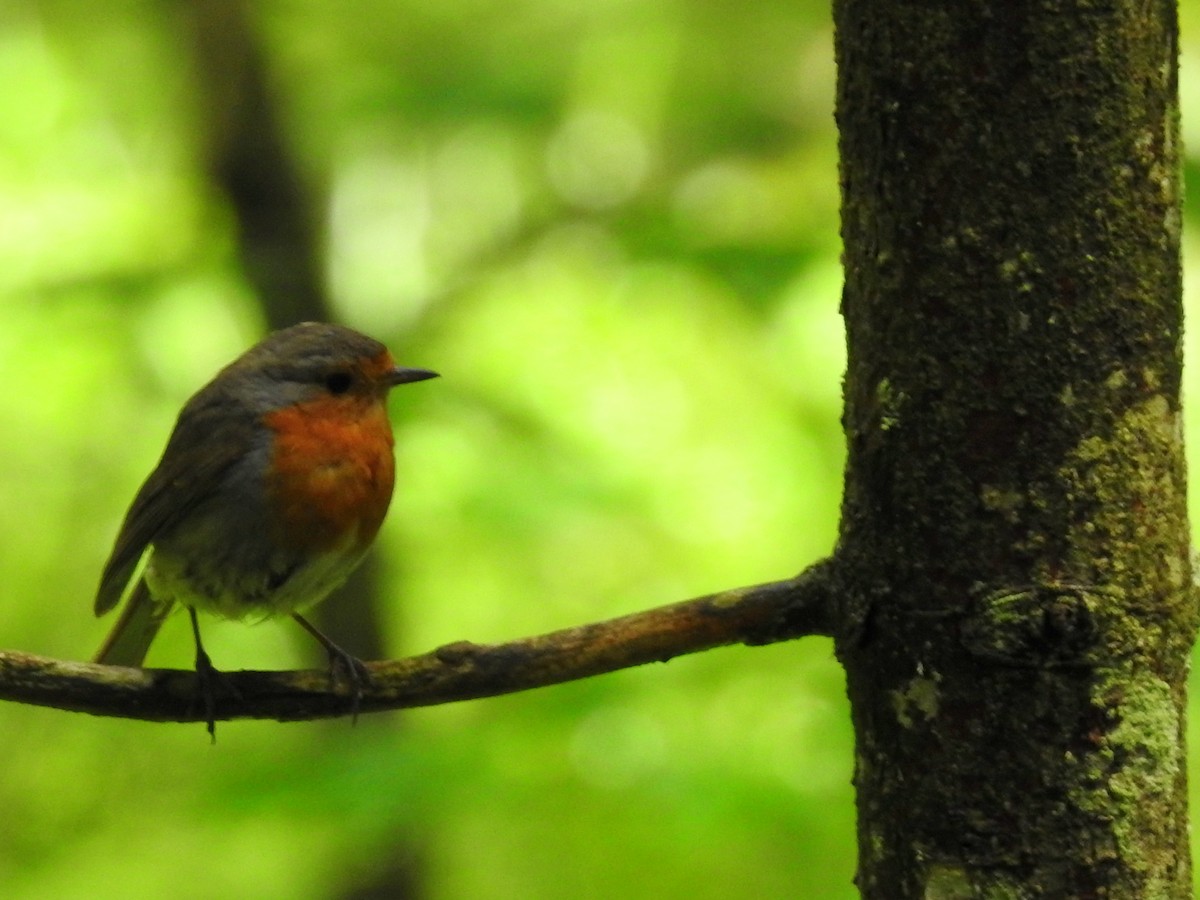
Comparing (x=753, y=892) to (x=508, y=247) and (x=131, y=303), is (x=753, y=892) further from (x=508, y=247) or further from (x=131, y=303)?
(x=131, y=303)

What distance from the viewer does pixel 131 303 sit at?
4359 mm

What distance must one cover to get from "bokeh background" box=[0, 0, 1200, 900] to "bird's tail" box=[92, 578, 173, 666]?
0.43m

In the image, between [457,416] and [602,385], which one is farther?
[602,385]

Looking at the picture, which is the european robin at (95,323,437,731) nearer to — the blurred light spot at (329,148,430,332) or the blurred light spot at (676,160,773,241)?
the blurred light spot at (676,160,773,241)

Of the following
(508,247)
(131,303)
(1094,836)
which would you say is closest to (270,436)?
(131,303)

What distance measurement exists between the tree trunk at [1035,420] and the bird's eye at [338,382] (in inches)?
79.4

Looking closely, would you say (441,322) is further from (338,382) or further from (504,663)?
(504,663)

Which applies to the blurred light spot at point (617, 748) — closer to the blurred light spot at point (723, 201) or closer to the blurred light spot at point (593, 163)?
the blurred light spot at point (723, 201)

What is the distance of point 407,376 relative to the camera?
134 inches

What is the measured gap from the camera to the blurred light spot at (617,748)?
3.32 metres

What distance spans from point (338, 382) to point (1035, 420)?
2179 millimetres

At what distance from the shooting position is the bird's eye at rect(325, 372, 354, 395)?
335 centimetres

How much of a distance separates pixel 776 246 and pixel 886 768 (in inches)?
99.3

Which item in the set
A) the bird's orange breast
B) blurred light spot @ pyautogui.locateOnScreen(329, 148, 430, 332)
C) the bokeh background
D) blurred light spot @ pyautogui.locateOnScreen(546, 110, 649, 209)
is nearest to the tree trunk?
the bird's orange breast
